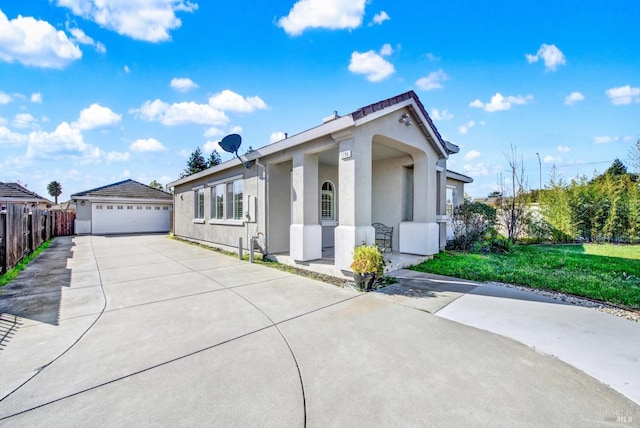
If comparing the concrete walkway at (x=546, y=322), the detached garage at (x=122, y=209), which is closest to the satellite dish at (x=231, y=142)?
the concrete walkway at (x=546, y=322)

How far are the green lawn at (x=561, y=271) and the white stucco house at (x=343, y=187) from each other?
1.24 metres

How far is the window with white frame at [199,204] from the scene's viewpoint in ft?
47.5

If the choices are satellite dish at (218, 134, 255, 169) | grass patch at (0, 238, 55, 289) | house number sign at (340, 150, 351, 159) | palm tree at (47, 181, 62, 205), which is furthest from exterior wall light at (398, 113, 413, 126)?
palm tree at (47, 181, 62, 205)

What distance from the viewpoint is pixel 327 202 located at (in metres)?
10.6

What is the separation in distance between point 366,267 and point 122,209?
22567mm

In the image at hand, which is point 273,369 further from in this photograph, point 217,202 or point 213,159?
point 213,159

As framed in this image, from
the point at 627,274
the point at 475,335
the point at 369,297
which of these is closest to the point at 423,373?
the point at 475,335

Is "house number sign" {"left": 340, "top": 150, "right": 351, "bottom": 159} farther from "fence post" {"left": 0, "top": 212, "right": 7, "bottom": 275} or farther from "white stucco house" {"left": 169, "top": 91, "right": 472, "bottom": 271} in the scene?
"fence post" {"left": 0, "top": 212, "right": 7, "bottom": 275}

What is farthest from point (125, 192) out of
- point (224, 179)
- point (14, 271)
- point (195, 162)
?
point (14, 271)

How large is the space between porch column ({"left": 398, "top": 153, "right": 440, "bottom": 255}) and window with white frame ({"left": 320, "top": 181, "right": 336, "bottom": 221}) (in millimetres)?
3051

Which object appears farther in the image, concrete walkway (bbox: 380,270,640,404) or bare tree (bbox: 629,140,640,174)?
bare tree (bbox: 629,140,640,174)

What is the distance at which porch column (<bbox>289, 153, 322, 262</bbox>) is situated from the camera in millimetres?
7707

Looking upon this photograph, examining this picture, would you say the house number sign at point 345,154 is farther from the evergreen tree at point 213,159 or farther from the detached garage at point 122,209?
the evergreen tree at point 213,159

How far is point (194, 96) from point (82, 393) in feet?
38.4
